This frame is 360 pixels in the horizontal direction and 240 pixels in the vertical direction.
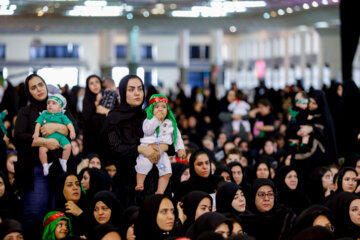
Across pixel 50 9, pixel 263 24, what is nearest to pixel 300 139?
pixel 50 9

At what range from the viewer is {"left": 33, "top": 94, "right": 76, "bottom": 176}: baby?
7.26 m

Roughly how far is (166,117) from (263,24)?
27.8 m

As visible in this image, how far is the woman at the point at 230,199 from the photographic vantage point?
22.7 feet

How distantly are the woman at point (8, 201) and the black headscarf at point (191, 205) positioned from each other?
6.18 ft

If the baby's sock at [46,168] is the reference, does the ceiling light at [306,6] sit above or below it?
above

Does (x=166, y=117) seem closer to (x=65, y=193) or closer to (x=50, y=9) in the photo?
(x=65, y=193)

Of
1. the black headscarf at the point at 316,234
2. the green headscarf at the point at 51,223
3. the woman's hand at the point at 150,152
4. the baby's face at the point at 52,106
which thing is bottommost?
the green headscarf at the point at 51,223

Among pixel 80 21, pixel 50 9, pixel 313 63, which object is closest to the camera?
pixel 50 9

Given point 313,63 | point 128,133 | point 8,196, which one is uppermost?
point 313,63

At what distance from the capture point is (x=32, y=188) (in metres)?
7.32

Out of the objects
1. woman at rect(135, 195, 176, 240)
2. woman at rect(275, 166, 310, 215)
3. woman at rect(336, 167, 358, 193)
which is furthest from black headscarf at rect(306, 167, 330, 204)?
woman at rect(135, 195, 176, 240)

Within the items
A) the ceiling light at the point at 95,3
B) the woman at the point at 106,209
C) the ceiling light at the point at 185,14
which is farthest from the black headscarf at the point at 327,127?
the ceiling light at the point at 185,14

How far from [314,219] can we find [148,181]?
149 cm

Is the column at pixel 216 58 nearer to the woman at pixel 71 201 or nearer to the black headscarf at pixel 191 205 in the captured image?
the woman at pixel 71 201
